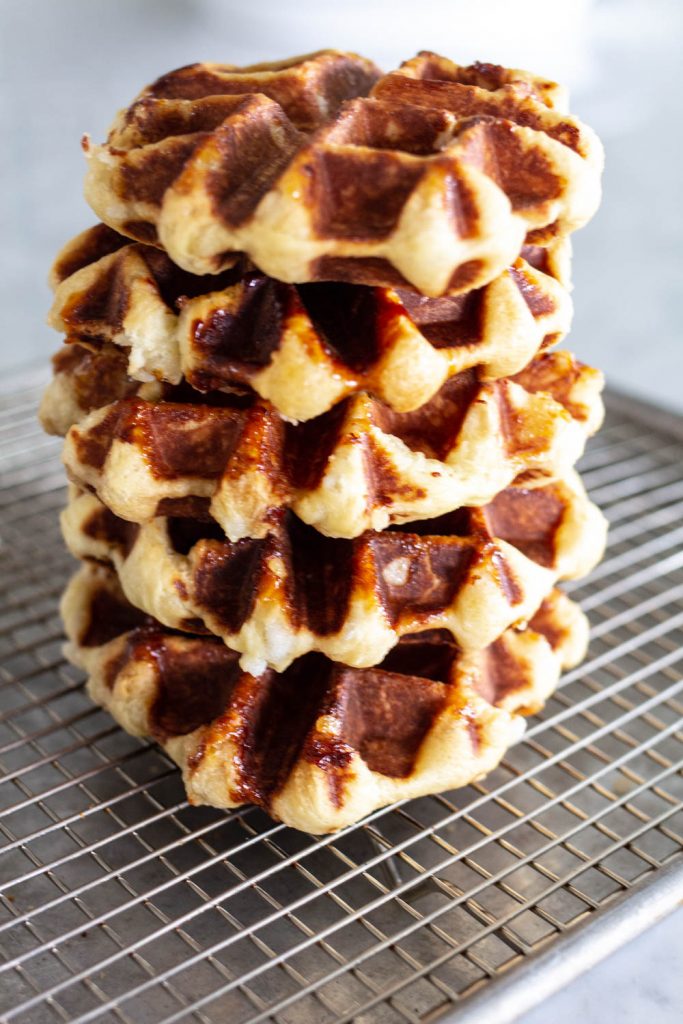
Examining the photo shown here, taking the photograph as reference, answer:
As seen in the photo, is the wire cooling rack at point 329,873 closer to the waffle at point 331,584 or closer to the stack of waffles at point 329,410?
the stack of waffles at point 329,410

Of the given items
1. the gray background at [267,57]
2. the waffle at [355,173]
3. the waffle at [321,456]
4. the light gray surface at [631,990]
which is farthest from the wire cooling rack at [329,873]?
the gray background at [267,57]

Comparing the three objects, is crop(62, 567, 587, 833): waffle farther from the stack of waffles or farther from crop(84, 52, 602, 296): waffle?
crop(84, 52, 602, 296): waffle

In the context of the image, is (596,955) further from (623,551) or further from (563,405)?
(623,551)

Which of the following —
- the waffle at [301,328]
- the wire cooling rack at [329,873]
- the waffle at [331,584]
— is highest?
the waffle at [301,328]

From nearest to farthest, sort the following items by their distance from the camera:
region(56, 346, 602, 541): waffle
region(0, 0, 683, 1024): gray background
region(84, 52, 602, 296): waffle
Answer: region(84, 52, 602, 296): waffle, region(56, 346, 602, 541): waffle, region(0, 0, 683, 1024): gray background

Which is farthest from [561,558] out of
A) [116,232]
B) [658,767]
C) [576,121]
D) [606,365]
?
[606,365]

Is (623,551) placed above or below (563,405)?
below

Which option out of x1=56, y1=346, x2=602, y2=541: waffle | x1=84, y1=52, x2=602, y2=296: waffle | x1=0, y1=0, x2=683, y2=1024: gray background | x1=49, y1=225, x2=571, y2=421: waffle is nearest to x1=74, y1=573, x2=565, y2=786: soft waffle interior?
x1=56, y1=346, x2=602, y2=541: waffle
